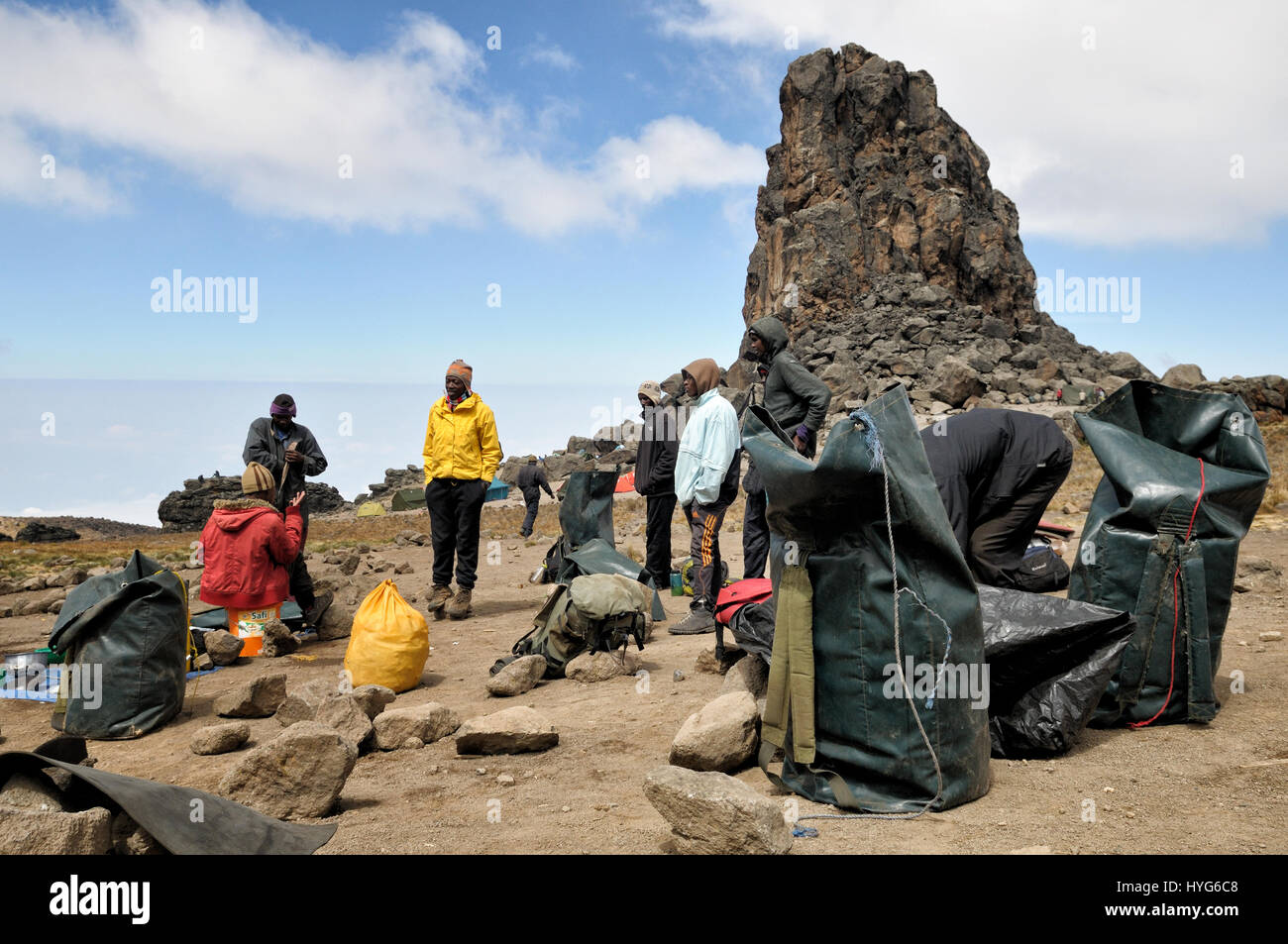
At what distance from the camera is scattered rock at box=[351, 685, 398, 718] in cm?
425

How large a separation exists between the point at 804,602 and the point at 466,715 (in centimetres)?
239

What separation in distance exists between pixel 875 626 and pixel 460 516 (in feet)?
17.3

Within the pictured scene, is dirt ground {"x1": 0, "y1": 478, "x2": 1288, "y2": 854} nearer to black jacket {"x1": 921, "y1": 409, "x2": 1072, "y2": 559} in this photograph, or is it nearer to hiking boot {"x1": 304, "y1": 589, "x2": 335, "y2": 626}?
black jacket {"x1": 921, "y1": 409, "x2": 1072, "y2": 559}

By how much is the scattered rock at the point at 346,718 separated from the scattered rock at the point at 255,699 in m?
0.85

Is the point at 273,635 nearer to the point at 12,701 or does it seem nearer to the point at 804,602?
the point at 12,701

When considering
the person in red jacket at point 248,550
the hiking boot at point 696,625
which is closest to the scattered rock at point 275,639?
the person in red jacket at point 248,550

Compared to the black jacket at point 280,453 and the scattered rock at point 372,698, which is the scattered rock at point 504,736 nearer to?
the scattered rock at point 372,698

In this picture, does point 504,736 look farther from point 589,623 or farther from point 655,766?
point 589,623

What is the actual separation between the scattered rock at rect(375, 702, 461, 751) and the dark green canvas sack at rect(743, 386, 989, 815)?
5.94ft

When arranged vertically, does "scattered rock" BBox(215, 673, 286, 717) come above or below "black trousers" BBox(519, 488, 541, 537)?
below

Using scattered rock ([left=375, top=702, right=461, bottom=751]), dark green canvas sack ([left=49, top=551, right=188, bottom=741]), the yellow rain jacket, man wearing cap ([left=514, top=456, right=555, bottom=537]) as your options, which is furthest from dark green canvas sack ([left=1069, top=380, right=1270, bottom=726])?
man wearing cap ([left=514, top=456, right=555, bottom=537])

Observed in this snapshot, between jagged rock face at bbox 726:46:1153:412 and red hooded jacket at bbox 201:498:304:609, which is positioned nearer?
red hooded jacket at bbox 201:498:304:609

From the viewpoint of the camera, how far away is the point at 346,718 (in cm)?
376

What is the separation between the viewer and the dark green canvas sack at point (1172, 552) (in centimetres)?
343
